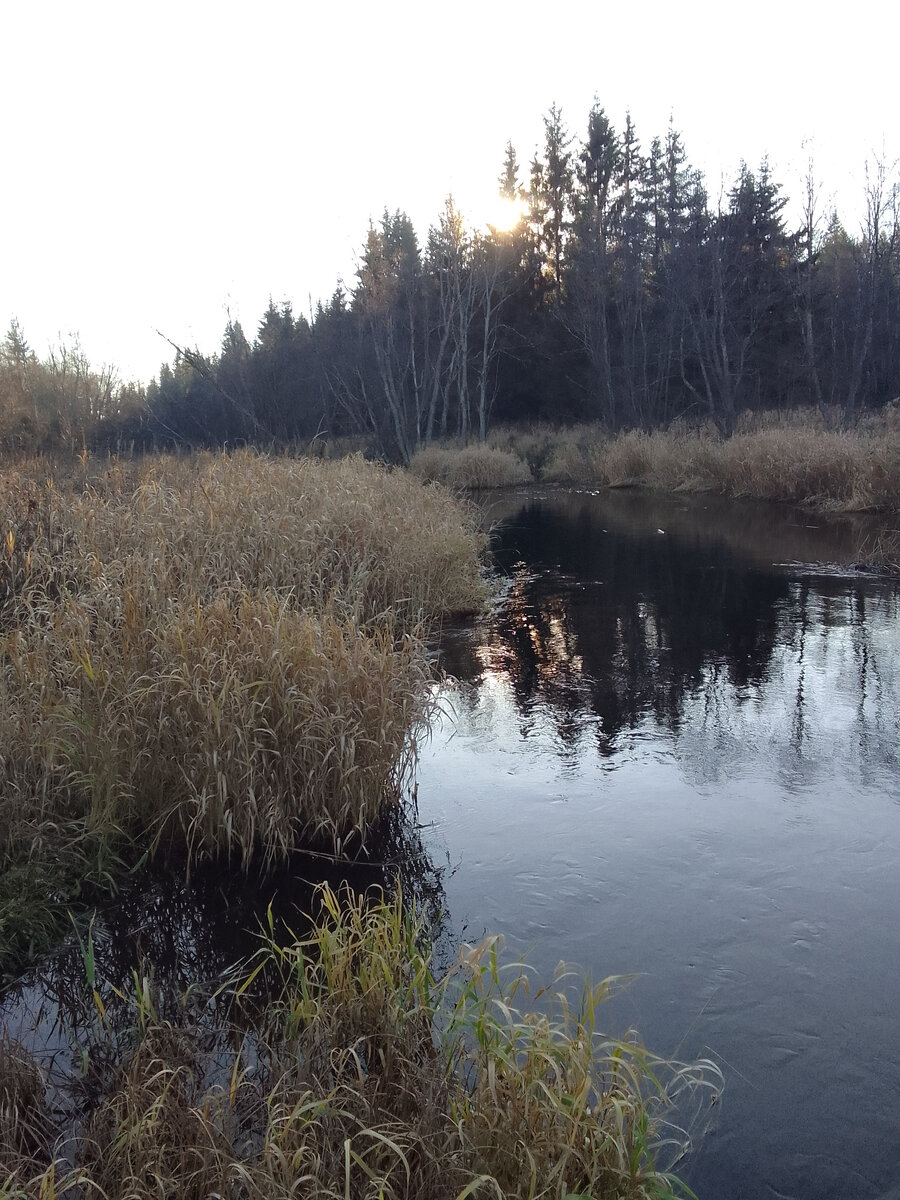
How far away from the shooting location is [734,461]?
1934 cm

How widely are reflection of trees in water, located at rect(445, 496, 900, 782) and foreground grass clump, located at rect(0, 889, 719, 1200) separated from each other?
10.3ft

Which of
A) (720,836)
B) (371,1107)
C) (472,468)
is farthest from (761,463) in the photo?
(371,1107)

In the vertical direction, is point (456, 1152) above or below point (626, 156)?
below

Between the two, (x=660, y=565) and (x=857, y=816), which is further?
(x=660, y=565)

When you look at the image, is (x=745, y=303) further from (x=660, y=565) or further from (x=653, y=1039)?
(x=653, y=1039)

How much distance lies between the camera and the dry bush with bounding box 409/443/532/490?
79.4ft

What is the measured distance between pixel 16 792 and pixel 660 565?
31.9 feet

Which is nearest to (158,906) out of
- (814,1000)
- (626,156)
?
(814,1000)

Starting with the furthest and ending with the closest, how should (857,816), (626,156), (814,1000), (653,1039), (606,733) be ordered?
1. (626,156)
2. (606,733)
3. (857,816)
4. (814,1000)
5. (653,1039)

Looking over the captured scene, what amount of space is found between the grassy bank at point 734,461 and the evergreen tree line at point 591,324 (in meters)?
2.08

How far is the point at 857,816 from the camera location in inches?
191

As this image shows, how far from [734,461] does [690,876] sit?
16.4m

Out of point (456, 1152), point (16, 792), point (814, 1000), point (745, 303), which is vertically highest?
point (745, 303)

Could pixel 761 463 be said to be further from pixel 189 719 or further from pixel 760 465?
pixel 189 719
